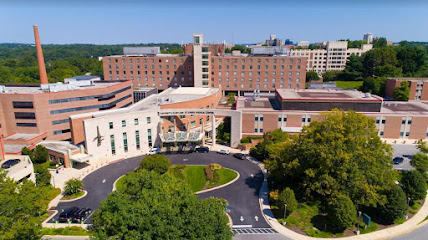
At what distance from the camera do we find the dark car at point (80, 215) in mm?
38634

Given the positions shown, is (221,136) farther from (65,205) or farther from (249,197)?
(65,205)

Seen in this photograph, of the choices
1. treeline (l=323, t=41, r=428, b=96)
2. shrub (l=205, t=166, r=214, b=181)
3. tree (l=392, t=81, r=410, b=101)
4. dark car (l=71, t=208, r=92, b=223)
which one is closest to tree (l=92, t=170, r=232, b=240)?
dark car (l=71, t=208, r=92, b=223)

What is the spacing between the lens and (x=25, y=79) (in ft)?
486

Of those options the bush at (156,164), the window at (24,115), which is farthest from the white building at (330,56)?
the window at (24,115)

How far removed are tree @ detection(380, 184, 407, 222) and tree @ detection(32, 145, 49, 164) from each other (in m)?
60.6

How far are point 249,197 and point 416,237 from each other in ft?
73.3

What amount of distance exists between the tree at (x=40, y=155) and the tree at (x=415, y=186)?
2555 inches

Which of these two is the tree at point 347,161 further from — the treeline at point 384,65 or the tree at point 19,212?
the treeline at point 384,65

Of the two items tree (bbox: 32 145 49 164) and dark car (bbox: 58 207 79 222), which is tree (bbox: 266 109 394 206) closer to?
dark car (bbox: 58 207 79 222)

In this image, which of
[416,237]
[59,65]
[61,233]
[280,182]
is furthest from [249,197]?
[59,65]

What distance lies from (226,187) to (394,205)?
2448 centimetres

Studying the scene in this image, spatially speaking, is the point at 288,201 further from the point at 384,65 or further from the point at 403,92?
the point at 384,65

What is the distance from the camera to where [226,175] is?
170ft

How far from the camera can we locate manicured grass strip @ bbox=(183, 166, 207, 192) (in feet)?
158
